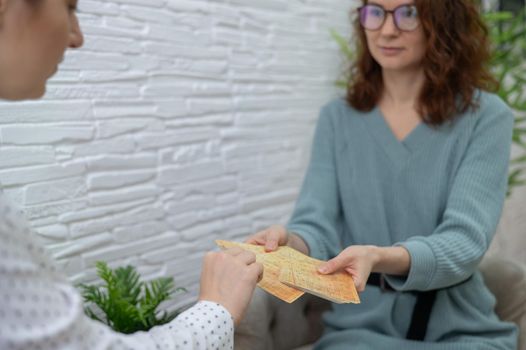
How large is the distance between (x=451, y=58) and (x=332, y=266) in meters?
0.67

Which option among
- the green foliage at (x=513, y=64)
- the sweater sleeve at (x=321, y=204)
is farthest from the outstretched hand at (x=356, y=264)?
the green foliage at (x=513, y=64)

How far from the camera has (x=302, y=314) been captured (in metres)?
1.65

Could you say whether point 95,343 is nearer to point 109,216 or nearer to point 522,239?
point 109,216

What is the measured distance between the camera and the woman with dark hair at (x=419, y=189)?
1.35 meters

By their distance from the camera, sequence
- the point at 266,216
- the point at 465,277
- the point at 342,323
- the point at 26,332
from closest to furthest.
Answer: the point at 26,332 < the point at 465,277 < the point at 342,323 < the point at 266,216

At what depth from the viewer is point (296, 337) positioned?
1.63 metres

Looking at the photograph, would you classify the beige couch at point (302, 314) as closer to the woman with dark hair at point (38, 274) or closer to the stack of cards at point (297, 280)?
the stack of cards at point (297, 280)

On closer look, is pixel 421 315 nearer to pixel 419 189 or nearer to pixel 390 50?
pixel 419 189

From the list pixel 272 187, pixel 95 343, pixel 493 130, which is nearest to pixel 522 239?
pixel 272 187

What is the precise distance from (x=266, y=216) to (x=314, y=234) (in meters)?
0.76

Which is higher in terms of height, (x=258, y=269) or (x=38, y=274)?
(x=38, y=274)

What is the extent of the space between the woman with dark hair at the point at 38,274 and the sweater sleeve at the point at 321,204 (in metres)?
0.65

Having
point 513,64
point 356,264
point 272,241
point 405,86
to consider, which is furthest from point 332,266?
point 513,64

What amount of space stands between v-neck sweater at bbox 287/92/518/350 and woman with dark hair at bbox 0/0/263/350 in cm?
65
